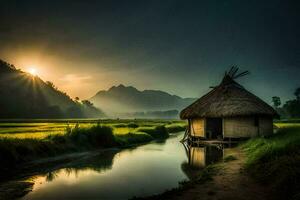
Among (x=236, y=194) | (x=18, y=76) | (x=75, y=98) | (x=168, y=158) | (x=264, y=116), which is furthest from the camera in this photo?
(x=75, y=98)

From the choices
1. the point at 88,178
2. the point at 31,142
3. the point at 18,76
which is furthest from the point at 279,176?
the point at 18,76

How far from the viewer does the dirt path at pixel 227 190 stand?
28.8 feet

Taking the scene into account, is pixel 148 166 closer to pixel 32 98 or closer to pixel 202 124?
pixel 202 124

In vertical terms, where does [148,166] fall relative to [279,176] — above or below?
below

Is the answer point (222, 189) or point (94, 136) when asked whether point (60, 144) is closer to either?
point (94, 136)

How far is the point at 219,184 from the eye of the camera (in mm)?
10461

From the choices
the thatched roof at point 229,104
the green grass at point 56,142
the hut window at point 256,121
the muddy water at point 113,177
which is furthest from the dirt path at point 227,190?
the hut window at point 256,121

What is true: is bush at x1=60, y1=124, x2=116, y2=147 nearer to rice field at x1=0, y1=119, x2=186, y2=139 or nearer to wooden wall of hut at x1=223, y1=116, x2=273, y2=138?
rice field at x1=0, y1=119, x2=186, y2=139

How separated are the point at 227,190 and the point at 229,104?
17.9 m

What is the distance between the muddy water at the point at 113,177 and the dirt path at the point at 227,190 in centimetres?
255

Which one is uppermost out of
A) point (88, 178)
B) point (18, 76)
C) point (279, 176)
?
point (18, 76)

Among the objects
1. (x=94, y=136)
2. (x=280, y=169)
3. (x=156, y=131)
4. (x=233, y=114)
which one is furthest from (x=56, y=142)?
(x=156, y=131)

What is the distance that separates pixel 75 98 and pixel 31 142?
167 m

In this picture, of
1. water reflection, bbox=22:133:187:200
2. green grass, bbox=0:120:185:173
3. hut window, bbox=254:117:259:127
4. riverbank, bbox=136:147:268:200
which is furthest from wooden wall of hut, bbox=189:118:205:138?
riverbank, bbox=136:147:268:200
